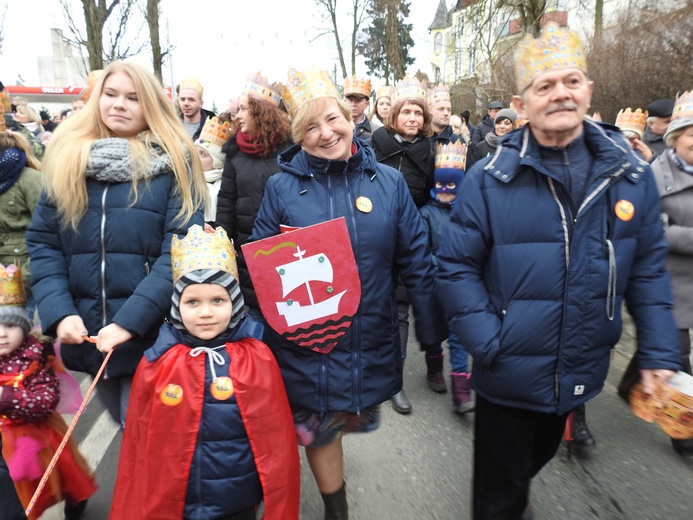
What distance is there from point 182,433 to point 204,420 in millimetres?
89

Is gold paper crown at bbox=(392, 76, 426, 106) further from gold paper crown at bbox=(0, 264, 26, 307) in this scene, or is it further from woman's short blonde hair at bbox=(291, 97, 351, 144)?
gold paper crown at bbox=(0, 264, 26, 307)

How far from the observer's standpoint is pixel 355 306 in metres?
2.32

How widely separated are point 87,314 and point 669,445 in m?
3.49

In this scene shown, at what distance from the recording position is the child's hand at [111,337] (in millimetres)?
2111

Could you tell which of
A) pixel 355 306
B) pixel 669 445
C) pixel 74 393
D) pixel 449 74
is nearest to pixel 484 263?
pixel 355 306

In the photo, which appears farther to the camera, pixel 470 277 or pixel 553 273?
pixel 470 277

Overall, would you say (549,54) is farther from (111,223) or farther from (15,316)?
(15,316)

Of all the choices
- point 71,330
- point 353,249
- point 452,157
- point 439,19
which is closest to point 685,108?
point 452,157

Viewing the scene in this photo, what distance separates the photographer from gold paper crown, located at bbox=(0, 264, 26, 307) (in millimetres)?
2520

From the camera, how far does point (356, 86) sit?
639 cm

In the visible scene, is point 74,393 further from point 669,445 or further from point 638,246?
point 669,445

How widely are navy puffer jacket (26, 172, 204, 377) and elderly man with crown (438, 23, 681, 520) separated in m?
1.24

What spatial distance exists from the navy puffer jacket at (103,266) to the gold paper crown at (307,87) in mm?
709

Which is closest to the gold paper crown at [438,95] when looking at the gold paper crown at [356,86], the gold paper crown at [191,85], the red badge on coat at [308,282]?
the gold paper crown at [356,86]
